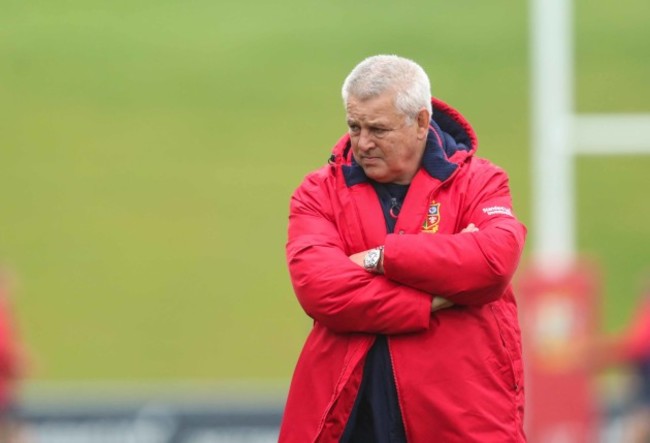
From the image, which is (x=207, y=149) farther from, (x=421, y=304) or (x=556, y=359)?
(x=421, y=304)

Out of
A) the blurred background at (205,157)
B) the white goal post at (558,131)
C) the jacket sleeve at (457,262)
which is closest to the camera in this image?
the jacket sleeve at (457,262)

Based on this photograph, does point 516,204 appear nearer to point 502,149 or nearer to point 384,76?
point 502,149

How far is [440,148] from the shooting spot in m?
3.22

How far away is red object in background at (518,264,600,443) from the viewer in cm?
930

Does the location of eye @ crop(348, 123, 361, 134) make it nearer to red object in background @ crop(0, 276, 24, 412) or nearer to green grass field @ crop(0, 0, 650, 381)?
red object in background @ crop(0, 276, 24, 412)

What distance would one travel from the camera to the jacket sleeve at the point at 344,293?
120 inches

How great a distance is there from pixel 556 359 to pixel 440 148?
257 inches

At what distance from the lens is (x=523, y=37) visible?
1184cm

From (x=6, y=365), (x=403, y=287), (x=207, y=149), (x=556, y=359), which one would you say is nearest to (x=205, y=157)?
(x=207, y=149)

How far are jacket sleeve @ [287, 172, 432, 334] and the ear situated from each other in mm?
289

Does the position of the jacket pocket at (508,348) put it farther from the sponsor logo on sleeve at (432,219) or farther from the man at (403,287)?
the sponsor logo on sleeve at (432,219)

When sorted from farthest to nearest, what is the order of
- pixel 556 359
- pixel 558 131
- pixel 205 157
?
pixel 205 157
pixel 558 131
pixel 556 359

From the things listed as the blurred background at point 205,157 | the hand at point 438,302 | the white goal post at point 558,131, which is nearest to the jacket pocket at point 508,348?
the hand at point 438,302

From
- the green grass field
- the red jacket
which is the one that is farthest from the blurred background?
the red jacket
